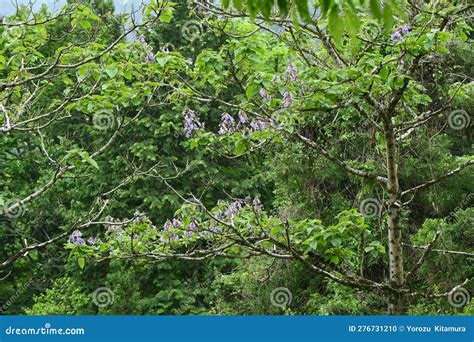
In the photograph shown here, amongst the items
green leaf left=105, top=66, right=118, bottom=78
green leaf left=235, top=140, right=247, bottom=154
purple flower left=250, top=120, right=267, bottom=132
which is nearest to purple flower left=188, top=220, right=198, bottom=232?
green leaf left=235, top=140, right=247, bottom=154

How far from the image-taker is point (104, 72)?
19.8ft

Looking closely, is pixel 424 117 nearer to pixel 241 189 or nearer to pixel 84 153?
pixel 84 153

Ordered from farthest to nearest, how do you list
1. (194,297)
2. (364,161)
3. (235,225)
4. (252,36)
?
(194,297) < (364,161) < (235,225) < (252,36)

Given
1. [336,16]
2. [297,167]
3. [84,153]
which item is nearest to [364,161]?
[297,167]

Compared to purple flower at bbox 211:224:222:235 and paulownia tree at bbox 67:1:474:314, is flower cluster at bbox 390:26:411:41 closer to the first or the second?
paulownia tree at bbox 67:1:474:314

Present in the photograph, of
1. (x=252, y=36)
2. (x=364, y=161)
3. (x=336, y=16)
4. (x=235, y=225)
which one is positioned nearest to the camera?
(x=336, y=16)

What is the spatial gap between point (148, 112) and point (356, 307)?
9.67 meters

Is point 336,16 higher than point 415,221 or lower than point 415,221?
lower

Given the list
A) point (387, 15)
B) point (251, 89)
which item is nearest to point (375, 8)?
point (387, 15)
